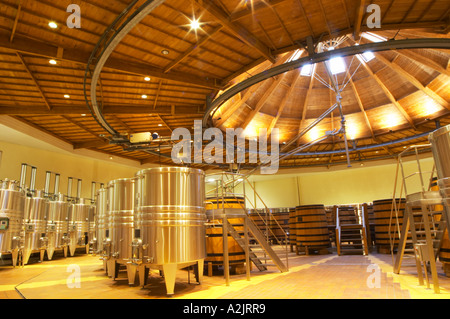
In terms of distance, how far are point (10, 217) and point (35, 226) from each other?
92.6 inches

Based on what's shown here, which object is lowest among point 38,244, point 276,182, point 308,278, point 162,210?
point 308,278

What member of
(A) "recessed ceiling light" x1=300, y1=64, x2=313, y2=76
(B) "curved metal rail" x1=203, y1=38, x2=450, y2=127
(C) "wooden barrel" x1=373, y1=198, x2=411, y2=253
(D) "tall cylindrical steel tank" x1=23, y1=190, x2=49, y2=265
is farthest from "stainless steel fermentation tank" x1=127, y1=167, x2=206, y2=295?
(A) "recessed ceiling light" x1=300, y1=64, x2=313, y2=76

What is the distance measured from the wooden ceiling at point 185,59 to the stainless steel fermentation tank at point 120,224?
4744 millimetres

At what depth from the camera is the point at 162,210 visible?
5703 millimetres

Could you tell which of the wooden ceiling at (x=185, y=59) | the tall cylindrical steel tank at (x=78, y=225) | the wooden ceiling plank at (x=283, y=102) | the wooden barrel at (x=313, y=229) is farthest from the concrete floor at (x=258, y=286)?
the wooden ceiling plank at (x=283, y=102)

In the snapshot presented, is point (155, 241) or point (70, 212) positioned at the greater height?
point (70, 212)

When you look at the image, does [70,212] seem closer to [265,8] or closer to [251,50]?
[251,50]

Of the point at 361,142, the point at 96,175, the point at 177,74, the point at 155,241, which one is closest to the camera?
the point at 155,241

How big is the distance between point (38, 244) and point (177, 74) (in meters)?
8.39

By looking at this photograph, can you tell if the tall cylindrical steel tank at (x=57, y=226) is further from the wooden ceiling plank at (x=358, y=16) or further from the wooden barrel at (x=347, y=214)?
the wooden ceiling plank at (x=358, y=16)

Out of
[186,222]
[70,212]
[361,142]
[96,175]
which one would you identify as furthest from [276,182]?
[186,222]

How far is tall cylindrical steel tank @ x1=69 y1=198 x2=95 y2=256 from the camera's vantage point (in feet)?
45.5

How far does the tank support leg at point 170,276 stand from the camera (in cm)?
547
